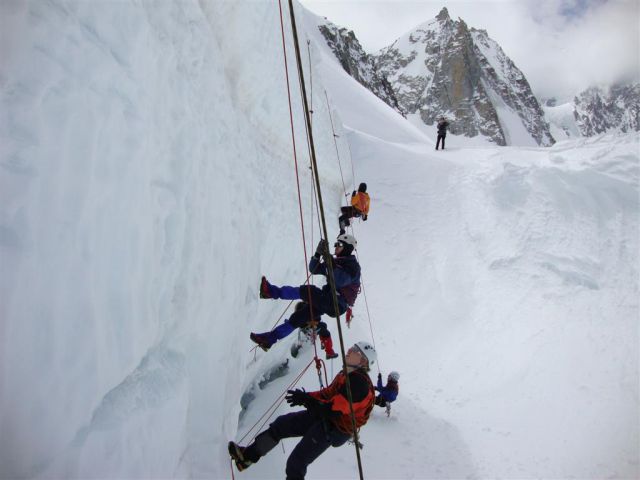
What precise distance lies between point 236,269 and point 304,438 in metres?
1.37

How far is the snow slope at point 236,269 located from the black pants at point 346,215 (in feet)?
1.55

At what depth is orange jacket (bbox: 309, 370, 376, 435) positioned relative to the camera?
9.85ft

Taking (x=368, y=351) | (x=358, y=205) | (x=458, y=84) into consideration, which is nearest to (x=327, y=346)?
(x=368, y=351)

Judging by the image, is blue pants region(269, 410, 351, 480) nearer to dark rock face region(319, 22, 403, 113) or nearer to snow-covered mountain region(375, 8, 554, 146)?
dark rock face region(319, 22, 403, 113)

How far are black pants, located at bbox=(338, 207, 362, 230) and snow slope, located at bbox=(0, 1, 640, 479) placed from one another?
1.55 feet

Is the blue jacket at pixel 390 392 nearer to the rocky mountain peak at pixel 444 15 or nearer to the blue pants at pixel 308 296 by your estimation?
the blue pants at pixel 308 296

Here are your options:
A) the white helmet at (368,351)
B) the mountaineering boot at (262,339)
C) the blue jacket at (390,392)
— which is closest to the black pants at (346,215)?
the blue jacket at (390,392)

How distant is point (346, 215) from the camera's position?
8141mm

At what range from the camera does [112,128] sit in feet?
6.20

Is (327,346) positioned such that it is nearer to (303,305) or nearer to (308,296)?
(303,305)

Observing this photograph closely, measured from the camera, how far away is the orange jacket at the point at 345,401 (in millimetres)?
3002

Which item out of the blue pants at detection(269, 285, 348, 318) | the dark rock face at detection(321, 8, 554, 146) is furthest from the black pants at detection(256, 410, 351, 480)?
the dark rock face at detection(321, 8, 554, 146)

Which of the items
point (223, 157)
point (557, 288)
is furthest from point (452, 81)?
point (223, 157)

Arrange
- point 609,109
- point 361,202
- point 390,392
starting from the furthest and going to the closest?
1. point 609,109
2. point 361,202
3. point 390,392
